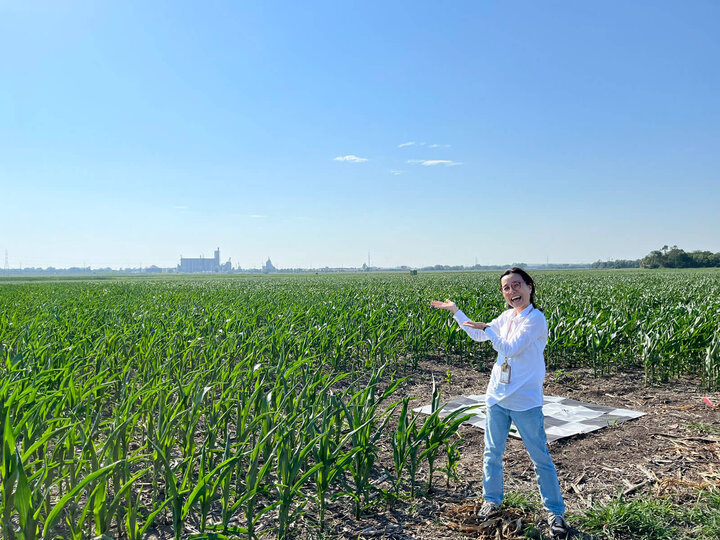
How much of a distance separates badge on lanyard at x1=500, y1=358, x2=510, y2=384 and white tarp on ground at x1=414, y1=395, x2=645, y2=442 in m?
1.89

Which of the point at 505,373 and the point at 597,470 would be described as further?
the point at 597,470

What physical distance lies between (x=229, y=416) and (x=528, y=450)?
8.85 feet

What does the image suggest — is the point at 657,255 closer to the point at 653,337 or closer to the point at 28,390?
the point at 653,337

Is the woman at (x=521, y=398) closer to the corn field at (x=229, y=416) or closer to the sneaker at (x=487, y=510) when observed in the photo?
the sneaker at (x=487, y=510)

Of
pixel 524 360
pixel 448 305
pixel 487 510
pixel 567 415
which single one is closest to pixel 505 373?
pixel 524 360

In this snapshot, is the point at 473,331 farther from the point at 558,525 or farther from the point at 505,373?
the point at 558,525

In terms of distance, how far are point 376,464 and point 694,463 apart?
2942 mm

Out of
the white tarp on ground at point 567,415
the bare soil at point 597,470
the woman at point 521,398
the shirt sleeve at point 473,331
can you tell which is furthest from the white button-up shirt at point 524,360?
the white tarp on ground at point 567,415

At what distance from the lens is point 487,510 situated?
3.47 metres

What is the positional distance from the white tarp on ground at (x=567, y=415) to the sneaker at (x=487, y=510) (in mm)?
1687

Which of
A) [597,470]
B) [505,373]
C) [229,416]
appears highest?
[505,373]

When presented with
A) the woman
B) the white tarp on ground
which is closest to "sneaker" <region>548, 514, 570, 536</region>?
the woman

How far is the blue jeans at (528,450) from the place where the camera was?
331 cm

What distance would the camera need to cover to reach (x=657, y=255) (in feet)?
390
